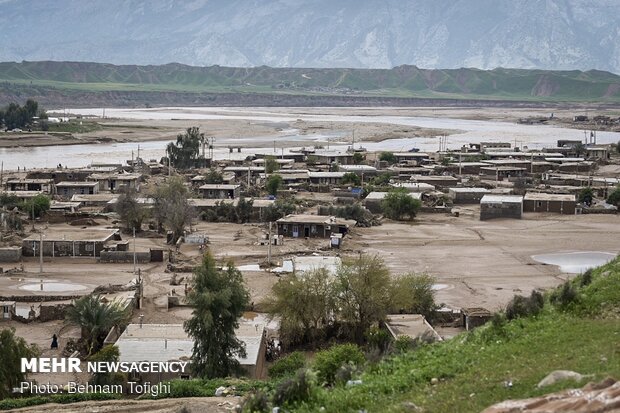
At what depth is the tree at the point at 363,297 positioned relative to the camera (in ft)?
65.2

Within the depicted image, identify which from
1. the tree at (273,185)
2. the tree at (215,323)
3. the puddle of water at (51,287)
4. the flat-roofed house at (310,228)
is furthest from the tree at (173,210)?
the tree at (215,323)

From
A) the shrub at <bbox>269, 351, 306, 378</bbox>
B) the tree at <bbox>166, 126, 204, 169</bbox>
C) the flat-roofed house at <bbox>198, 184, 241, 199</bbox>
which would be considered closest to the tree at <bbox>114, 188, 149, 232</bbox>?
the flat-roofed house at <bbox>198, 184, 241, 199</bbox>

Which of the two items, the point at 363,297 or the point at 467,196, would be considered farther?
the point at 467,196

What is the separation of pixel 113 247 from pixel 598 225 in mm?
19145

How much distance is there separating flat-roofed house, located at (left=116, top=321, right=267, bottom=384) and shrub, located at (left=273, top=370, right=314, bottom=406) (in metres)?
5.81

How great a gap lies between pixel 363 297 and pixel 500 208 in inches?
835

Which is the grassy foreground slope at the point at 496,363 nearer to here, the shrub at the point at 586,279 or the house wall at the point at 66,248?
the shrub at the point at 586,279

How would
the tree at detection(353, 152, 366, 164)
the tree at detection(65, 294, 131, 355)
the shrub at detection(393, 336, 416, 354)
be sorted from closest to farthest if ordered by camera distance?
1. the shrub at detection(393, 336, 416, 354)
2. the tree at detection(65, 294, 131, 355)
3. the tree at detection(353, 152, 366, 164)

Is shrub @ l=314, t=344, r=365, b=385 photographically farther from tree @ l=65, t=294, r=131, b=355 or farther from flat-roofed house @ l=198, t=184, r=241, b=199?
flat-roofed house @ l=198, t=184, r=241, b=199

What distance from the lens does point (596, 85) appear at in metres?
188

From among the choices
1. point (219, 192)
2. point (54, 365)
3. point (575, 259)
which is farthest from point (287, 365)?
point (219, 192)

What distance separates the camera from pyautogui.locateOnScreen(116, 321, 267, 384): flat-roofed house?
1652cm

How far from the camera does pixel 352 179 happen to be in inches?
1957

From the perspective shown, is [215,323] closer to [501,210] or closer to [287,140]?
[501,210]
